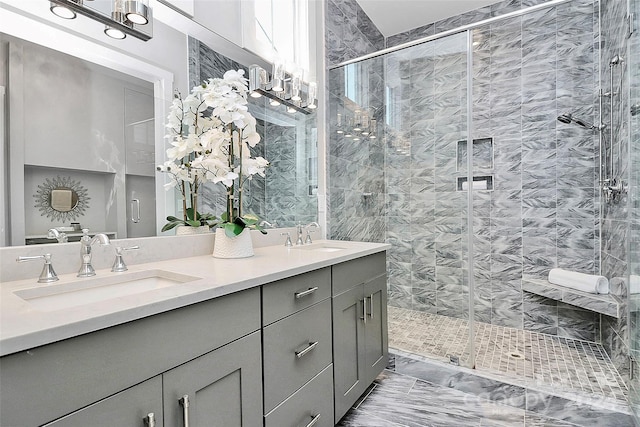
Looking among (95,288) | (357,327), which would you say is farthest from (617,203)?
(95,288)

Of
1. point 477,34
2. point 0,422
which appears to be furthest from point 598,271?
point 0,422

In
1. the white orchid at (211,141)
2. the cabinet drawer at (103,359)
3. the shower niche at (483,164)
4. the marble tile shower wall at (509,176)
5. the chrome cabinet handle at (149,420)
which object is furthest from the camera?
the shower niche at (483,164)

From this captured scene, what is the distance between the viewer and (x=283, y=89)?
81.5 inches

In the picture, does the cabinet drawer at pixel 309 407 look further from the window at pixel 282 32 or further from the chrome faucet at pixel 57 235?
the window at pixel 282 32

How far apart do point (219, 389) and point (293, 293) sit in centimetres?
41

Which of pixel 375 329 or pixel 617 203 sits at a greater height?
pixel 617 203

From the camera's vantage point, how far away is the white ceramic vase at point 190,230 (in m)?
1.51

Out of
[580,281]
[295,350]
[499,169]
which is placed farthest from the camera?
[499,169]

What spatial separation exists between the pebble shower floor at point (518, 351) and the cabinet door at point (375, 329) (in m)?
0.33

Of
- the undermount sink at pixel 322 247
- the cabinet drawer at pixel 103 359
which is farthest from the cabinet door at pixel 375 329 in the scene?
the cabinet drawer at pixel 103 359

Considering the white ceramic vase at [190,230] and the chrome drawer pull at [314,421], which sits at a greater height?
the white ceramic vase at [190,230]

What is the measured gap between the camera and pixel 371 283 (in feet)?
6.12

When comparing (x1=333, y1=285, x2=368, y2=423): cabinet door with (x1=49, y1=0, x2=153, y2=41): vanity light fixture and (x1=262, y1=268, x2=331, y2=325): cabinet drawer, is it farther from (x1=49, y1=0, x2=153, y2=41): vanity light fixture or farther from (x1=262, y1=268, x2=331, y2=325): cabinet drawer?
(x1=49, y1=0, x2=153, y2=41): vanity light fixture

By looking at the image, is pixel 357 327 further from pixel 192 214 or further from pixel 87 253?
pixel 87 253
